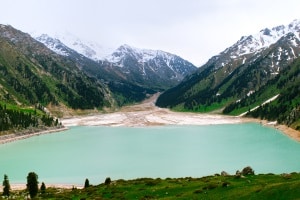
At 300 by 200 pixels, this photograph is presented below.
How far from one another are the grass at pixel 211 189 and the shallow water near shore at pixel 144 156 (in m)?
32.8

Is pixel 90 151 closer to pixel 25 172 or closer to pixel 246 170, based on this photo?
pixel 25 172

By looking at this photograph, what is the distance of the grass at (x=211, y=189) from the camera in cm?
3834

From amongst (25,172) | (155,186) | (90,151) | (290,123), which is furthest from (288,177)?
(290,123)

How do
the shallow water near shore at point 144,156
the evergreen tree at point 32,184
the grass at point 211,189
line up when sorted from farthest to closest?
the shallow water near shore at point 144,156 < the evergreen tree at point 32,184 < the grass at point 211,189

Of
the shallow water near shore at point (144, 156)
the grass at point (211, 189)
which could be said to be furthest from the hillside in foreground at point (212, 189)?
the shallow water near shore at point (144, 156)

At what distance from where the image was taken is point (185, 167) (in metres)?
103

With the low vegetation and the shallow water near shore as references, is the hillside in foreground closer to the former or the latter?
the low vegetation

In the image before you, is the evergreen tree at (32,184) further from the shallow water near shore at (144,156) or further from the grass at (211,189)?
the shallow water near shore at (144,156)

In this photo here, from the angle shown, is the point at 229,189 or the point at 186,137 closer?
the point at 229,189

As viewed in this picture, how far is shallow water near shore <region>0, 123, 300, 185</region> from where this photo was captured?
99812 millimetres

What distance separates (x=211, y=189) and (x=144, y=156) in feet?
252

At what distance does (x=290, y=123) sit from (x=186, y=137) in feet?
162

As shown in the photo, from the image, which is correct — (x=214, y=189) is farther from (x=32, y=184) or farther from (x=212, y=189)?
(x=32, y=184)

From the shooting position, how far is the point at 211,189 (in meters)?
48.2
